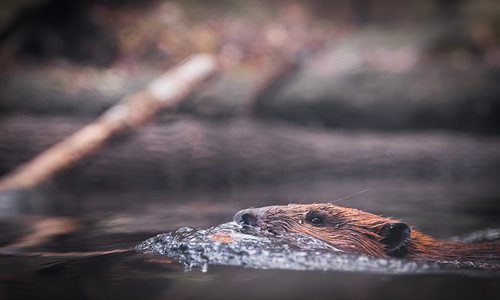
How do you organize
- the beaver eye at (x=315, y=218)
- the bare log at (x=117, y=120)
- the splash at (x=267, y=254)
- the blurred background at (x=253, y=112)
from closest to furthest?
the splash at (x=267, y=254)
the beaver eye at (x=315, y=218)
the blurred background at (x=253, y=112)
the bare log at (x=117, y=120)

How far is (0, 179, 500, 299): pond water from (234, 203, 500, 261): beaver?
11.8 inches

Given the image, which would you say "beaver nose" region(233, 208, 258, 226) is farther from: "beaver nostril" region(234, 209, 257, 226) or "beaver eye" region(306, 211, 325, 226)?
"beaver eye" region(306, 211, 325, 226)

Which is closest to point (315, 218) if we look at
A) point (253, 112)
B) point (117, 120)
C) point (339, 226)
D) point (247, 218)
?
point (339, 226)

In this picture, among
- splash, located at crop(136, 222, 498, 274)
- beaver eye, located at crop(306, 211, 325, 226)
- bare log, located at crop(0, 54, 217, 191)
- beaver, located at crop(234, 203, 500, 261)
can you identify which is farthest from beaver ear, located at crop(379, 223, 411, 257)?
bare log, located at crop(0, 54, 217, 191)

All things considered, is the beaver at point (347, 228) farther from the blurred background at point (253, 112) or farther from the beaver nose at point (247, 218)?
the blurred background at point (253, 112)

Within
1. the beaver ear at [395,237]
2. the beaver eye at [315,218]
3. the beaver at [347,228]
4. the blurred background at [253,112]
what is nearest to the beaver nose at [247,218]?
the beaver at [347,228]

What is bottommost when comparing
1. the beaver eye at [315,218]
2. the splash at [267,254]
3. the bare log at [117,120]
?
the splash at [267,254]

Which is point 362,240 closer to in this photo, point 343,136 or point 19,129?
point 343,136

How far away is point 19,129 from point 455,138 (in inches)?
216

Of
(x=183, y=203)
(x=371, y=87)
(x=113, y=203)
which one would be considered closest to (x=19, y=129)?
(x=113, y=203)

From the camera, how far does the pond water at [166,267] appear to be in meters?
2.01

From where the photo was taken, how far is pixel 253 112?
7.23m

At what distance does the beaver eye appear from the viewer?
2819 mm

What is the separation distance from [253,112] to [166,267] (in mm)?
4998
